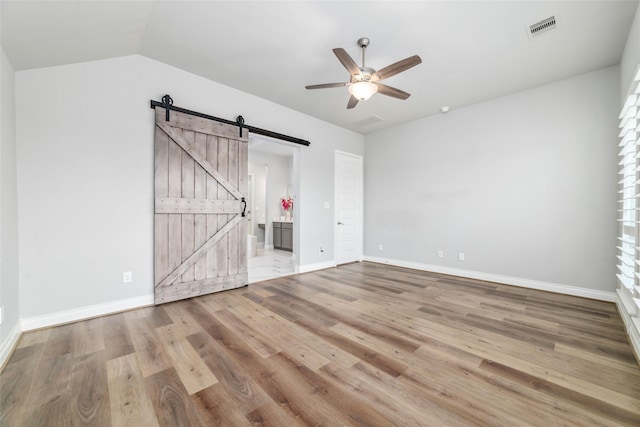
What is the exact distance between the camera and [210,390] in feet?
5.24

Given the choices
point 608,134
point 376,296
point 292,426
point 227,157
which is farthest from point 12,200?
point 608,134

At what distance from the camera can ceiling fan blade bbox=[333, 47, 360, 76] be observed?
89.5 inches

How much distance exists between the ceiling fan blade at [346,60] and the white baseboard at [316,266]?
3303 millimetres

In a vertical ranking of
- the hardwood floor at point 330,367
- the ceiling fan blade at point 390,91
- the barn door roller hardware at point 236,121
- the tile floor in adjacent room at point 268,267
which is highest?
the ceiling fan blade at point 390,91

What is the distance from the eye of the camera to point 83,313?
2662mm

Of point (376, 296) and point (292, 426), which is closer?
point (292, 426)

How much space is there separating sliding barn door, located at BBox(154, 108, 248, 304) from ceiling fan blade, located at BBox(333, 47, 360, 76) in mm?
1988

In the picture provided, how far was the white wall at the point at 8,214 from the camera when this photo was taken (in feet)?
6.59

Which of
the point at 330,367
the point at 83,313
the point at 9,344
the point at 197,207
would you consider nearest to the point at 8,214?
the point at 9,344

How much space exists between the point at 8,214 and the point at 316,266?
394 centimetres

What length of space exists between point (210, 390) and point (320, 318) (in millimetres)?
1303

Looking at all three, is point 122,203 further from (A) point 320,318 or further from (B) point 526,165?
(B) point 526,165

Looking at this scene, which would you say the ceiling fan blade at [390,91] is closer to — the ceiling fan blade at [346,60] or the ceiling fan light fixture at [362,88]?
the ceiling fan light fixture at [362,88]

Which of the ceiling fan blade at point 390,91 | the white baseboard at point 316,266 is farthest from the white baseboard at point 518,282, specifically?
the ceiling fan blade at point 390,91
